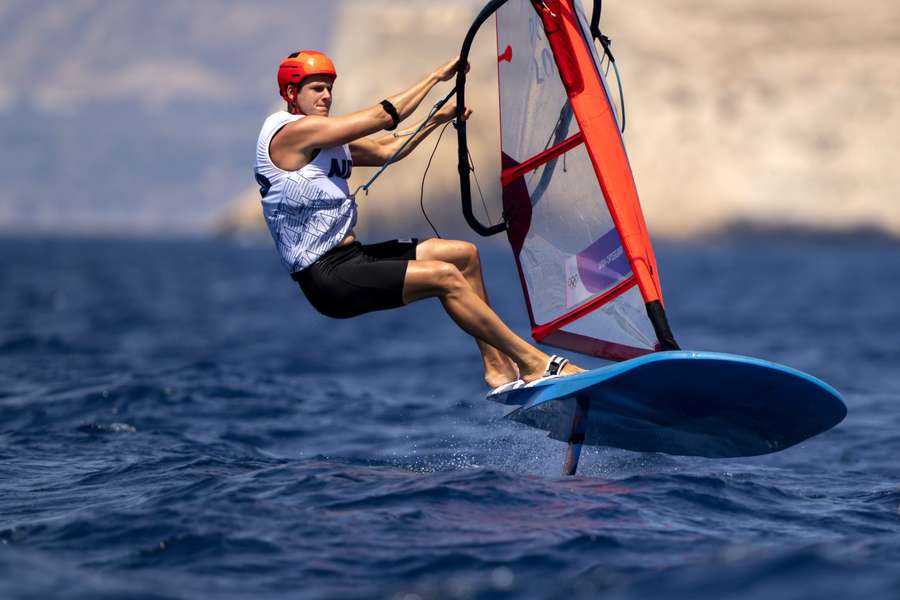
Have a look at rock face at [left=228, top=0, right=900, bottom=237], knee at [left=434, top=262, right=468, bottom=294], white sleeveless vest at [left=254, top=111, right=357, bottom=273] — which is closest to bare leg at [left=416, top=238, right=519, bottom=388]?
knee at [left=434, top=262, right=468, bottom=294]

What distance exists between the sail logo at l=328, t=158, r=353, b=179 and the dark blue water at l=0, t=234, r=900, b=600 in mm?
1762

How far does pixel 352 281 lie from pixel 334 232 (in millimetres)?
333

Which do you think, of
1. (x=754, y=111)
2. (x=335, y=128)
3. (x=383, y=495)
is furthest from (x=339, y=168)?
(x=754, y=111)

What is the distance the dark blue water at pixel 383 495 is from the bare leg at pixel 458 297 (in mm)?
801

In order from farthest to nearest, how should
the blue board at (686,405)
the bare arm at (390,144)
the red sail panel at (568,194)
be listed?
1. the bare arm at (390,144)
2. the red sail panel at (568,194)
3. the blue board at (686,405)

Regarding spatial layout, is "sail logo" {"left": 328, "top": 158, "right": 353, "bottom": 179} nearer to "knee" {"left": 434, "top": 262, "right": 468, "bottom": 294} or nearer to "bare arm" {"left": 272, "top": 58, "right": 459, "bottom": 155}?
"bare arm" {"left": 272, "top": 58, "right": 459, "bottom": 155}

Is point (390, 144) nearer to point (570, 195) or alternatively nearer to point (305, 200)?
point (305, 200)

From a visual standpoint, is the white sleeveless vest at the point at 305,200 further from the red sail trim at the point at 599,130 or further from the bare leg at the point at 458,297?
the red sail trim at the point at 599,130

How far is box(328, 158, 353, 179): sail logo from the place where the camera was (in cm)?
739

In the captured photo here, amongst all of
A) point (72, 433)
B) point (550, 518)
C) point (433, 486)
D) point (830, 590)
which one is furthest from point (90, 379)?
point (830, 590)

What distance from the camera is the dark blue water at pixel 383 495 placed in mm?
5387

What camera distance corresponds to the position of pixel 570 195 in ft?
25.8

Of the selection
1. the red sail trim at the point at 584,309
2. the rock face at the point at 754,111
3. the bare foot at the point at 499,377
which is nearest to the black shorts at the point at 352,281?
the bare foot at the point at 499,377

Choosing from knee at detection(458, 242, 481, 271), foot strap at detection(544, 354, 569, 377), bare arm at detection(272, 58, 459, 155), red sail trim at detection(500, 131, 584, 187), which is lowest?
foot strap at detection(544, 354, 569, 377)
